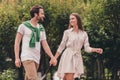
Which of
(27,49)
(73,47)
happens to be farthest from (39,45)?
(73,47)

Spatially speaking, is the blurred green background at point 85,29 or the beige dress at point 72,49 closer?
the beige dress at point 72,49

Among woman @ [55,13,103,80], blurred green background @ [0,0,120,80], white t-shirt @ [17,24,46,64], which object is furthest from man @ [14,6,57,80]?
blurred green background @ [0,0,120,80]

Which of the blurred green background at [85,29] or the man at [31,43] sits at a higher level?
the man at [31,43]

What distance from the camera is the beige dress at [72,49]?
9.73 meters

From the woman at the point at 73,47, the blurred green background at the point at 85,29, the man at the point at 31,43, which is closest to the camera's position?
the man at the point at 31,43

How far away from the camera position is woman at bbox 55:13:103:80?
971 centimetres

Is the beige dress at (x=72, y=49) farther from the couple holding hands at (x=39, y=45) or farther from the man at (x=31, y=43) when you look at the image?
the man at (x=31, y=43)

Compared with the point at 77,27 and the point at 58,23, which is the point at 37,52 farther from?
the point at 58,23

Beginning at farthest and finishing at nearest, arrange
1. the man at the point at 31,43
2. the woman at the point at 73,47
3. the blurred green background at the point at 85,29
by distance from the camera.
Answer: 1. the blurred green background at the point at 85,29
2. the woman at the point at 73,47
3. the man at the point at 31,43

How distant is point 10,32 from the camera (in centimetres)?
2242

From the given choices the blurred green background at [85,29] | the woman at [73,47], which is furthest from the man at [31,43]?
the blurred green background at [85,29]

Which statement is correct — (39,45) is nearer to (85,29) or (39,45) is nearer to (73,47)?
(73,47)

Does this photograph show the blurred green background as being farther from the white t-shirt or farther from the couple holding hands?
the white t-shirt

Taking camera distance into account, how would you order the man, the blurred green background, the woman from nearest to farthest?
the man, the woman, the blurred green background
